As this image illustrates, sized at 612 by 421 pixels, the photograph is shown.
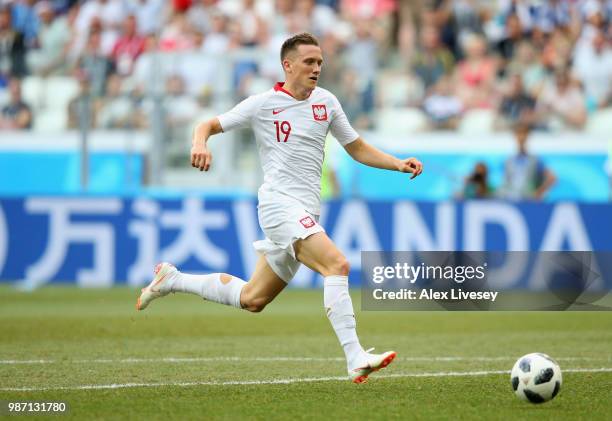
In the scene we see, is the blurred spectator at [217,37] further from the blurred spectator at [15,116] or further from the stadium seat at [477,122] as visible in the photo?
the stadium seat at [477,122]

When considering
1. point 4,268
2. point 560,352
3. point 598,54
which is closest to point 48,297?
point 4,268

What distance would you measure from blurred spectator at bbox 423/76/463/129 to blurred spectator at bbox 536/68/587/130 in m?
1.31

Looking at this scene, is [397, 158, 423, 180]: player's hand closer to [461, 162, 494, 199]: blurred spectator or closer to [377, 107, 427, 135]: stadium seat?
[461, 162, 494, 199]: blurred spectator

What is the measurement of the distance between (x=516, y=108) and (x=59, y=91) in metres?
7.32

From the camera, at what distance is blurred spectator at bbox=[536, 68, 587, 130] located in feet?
61.3

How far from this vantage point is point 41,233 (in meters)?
16.5

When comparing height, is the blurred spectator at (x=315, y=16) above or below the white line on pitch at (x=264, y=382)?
above

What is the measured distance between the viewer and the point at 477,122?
19125 millimetres

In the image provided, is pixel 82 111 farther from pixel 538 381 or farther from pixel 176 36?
pixel 538 381

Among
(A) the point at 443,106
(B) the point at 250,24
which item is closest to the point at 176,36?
(B) the point at 250,24

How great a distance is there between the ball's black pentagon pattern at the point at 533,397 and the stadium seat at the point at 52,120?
12.7 m

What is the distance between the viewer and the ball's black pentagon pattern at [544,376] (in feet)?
23.3

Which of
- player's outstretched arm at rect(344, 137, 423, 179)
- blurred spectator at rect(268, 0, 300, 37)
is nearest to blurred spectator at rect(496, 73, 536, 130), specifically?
blurred spectator at rect(268, 0, 300, 37)

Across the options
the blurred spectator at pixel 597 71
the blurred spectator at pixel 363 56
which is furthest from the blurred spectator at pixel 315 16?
the blurred spectator at pixel 597 71
